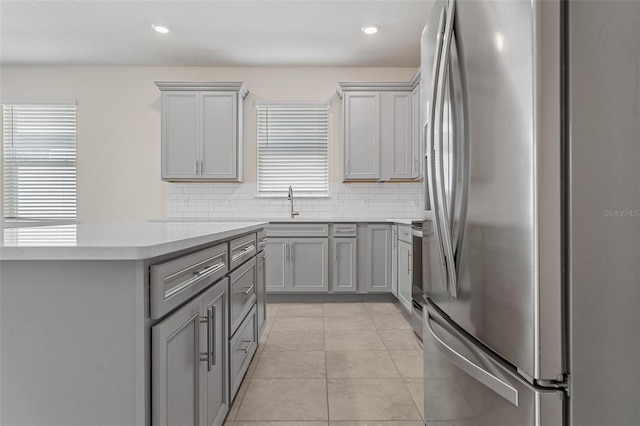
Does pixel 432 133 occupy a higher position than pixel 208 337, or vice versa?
pixel 432 133

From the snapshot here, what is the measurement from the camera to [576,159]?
80 cm

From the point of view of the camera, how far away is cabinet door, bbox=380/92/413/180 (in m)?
4.37

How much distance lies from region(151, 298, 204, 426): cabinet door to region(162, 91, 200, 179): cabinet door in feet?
11.2

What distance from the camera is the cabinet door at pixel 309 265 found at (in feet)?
13.3

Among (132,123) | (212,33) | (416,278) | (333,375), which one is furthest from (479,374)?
(132,123)

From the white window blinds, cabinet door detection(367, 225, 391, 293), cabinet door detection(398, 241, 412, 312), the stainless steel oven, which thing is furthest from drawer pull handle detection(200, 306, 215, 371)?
the white window blinds

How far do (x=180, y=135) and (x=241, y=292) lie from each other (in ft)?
9.84

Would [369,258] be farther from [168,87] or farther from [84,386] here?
[84,386]

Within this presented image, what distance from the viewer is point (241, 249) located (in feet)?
6.37

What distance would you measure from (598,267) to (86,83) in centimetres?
567

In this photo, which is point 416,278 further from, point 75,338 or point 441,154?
point 75,338

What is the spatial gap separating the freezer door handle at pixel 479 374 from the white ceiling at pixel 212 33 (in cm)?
317

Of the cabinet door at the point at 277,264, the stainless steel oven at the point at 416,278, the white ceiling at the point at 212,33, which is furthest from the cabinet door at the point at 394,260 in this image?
the white ceiling at the point at 212,33

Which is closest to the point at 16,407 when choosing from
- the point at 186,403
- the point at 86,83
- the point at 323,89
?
the point at 186,403
